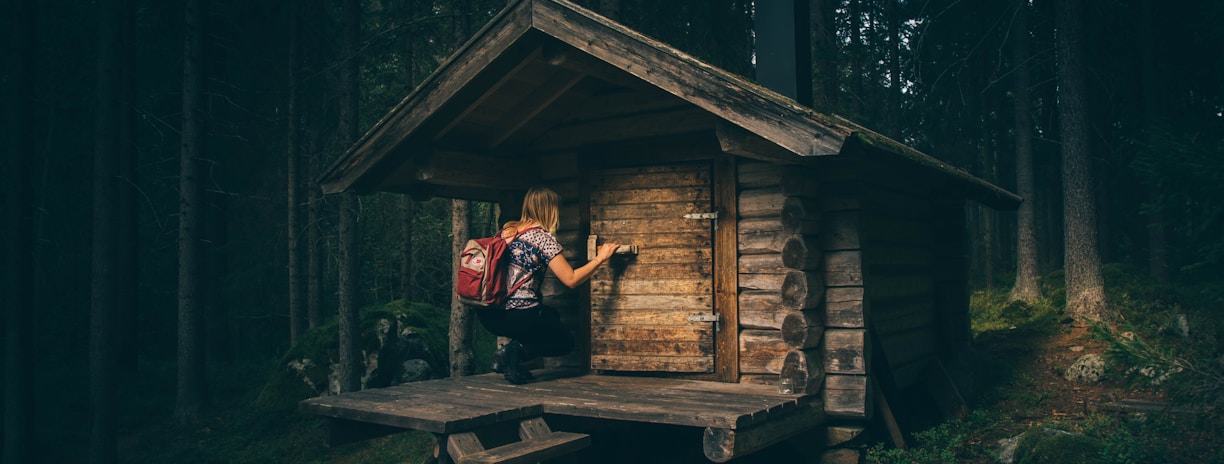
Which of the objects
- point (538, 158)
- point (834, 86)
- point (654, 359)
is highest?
point (834, 86)

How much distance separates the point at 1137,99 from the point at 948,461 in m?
14.3

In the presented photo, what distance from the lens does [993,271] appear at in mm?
22125

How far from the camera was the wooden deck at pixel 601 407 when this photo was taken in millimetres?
5223

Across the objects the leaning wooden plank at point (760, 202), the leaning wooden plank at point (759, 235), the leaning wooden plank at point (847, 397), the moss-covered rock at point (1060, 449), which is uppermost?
the leaning wooden plank at point (760, 202)

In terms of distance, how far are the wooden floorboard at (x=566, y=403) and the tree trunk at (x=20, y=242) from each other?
771 centimetres

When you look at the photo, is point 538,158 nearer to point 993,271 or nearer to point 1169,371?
point 1169,371

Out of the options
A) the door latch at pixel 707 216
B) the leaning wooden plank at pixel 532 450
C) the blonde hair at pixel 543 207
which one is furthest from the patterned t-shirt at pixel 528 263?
the leaning wooden plank at pixel 532 450

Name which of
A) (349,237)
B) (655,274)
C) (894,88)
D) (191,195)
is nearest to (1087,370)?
(655,274)

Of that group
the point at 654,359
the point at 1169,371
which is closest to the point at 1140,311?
the point at 1169,371

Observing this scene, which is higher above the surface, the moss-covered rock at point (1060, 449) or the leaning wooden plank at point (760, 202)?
the leaning wooden plank at point (760, 202)

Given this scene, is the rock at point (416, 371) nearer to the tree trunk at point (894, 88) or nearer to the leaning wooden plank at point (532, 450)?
the leaning wooden plank at point (532, 450)

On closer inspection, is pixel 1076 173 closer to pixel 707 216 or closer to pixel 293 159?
pixel 707 216

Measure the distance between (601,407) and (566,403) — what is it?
0.31 metres

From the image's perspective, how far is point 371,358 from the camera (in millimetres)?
12742
